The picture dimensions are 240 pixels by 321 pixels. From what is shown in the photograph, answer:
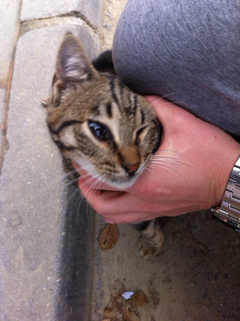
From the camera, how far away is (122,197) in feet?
2.75

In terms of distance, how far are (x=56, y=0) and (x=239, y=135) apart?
122 centimetres

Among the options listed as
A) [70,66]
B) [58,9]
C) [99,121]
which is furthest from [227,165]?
[58,9]

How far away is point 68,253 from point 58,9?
3.94 ft

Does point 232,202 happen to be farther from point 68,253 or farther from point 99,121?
point 68,253

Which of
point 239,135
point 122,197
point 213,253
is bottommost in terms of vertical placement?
point 213,253

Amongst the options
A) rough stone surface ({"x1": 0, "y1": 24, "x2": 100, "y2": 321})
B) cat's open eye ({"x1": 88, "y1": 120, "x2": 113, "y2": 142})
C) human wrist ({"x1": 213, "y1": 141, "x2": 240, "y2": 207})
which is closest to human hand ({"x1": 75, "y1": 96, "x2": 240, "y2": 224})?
human wrist ({"x1": 213, "y1": 141, "x2": 240, "y2": 207})

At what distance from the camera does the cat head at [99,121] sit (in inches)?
28.0

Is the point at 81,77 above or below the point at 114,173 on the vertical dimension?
above

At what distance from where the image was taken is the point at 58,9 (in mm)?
1449

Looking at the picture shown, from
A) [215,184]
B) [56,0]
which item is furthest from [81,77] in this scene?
[56,0]

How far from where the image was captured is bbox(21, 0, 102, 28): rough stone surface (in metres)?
1.45

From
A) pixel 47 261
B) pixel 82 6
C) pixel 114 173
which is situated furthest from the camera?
pixel 82 6

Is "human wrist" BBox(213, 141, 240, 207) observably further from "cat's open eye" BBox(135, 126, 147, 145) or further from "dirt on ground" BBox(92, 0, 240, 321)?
"dirt on ground" BBox(92, 0, 240, 321)

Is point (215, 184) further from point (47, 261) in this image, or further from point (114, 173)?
point (47, 261)
